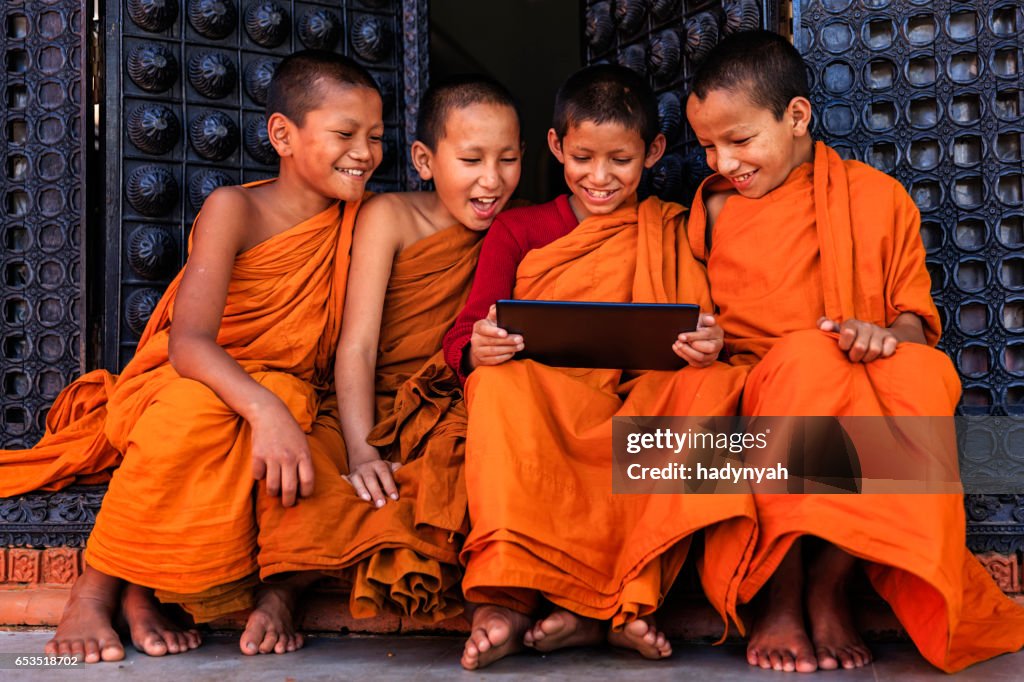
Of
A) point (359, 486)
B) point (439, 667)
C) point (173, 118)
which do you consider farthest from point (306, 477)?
point (173, 118)

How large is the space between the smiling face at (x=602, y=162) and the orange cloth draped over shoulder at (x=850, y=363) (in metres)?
0.23

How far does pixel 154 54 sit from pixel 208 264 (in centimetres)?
124

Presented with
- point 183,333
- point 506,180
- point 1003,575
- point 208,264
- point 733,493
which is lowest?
point 1003,575

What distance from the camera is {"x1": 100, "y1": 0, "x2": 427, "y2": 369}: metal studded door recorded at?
3773mm

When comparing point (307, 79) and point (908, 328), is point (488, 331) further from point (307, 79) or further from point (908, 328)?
point (307, 79)

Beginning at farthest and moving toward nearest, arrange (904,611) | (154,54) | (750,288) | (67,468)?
(154,54)
(67,468)
(750,288)
(904,611)

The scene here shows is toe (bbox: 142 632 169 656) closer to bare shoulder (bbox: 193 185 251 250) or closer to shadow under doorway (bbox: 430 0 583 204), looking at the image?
bare shoulder (bbox: 193 185 251 250)

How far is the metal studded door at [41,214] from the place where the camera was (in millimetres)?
3832

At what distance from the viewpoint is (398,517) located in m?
2.53

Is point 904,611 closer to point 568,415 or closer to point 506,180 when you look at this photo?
point 568,415

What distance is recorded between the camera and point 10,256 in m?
3.87

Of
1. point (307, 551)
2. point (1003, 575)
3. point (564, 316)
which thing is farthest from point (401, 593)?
point (1003, 575)

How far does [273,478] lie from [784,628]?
1.27m

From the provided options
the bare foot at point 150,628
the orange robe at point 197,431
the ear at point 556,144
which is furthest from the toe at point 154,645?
the ear at point 556,144
